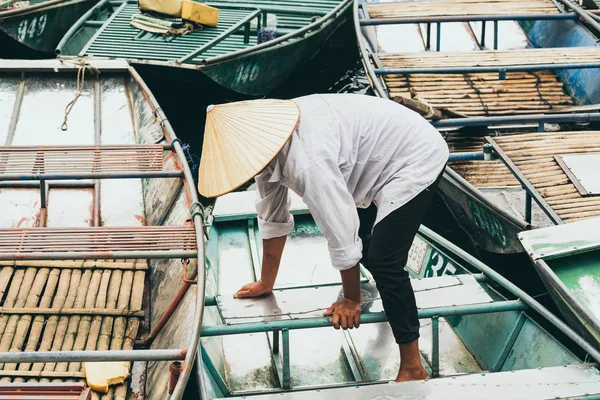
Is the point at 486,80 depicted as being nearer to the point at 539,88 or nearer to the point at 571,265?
the point at 539,88

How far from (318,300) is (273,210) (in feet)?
2.07

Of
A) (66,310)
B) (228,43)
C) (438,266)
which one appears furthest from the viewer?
(228,43)

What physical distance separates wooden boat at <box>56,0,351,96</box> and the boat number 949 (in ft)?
2.21

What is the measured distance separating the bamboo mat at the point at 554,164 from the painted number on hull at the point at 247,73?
3.92 metres

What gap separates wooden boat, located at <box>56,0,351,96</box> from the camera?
28.9ft

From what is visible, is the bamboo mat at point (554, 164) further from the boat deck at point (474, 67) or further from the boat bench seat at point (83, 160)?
the boat bench seat at point (83, 160)

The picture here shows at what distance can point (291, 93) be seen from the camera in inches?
431

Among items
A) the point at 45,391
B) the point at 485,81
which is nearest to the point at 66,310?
the point at 45,391

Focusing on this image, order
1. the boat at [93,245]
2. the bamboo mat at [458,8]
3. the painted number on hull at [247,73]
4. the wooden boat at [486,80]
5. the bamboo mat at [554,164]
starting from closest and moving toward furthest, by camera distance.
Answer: the boat at [93,245]
the bamboo mat at [554,164]
the wooden boat at [486,80]
the bamboo mat at [458,8]
the painted number on hull at [247,73]

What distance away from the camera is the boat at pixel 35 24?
9.69m

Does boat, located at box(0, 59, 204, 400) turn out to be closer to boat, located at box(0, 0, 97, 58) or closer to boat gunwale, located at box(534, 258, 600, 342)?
boat gunwale, located at box(534, 258, 600, 342)

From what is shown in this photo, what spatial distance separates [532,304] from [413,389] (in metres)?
1.03

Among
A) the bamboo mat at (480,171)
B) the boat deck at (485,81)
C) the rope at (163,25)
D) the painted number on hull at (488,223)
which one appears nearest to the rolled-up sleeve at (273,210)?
the painted number on hull at (488,223)

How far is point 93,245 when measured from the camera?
4430mm
